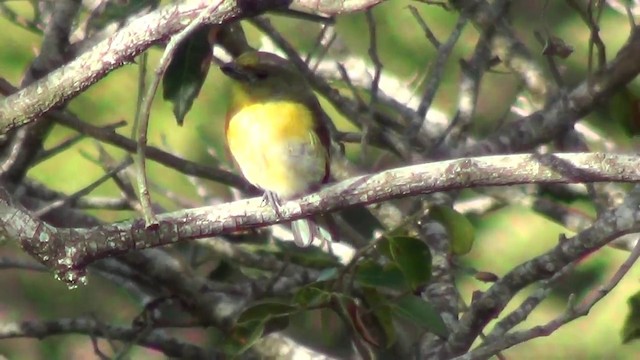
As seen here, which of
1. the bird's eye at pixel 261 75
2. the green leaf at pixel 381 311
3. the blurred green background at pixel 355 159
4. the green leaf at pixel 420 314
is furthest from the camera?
the blurred green background at pixel 355 159

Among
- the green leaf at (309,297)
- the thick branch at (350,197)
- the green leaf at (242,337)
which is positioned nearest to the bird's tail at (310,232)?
the green leaf at (242,337)

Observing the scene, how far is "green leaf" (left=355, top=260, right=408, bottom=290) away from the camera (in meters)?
2.10

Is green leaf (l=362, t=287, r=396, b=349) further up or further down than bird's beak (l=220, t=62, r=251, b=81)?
further down

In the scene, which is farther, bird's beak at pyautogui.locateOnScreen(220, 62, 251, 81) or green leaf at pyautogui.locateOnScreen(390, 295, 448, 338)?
bird's beak at pyautogui.locateOnScreen(220, 62, 251, 81)

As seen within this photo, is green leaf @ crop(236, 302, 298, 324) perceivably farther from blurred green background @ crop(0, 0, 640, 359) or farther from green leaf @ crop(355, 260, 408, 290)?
blurred green background @ crop(0, 0, 640, 359)

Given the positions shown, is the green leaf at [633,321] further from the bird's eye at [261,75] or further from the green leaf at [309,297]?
the bird's eye at [261,75]

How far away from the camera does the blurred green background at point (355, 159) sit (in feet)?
14.1

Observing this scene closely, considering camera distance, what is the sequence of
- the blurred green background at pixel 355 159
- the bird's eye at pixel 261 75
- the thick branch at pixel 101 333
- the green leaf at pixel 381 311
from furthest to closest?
the blurred green background at pixel 355 159 → the bird's eye at pixel 261 75 → the thick branch at pixel 101 333 → the green leaf at pixel 381 311

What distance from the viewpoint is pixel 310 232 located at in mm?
2742

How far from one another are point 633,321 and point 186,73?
95cm

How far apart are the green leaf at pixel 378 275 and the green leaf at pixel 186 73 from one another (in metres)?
0.43

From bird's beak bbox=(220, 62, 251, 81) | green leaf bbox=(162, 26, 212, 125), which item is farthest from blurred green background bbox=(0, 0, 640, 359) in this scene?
green leaf bbox=(162, 26, 212, 125)

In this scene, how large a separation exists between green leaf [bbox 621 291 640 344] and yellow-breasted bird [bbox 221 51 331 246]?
0.81 meters

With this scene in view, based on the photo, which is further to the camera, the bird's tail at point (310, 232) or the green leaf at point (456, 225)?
the bird's tail at point (310, 232)
